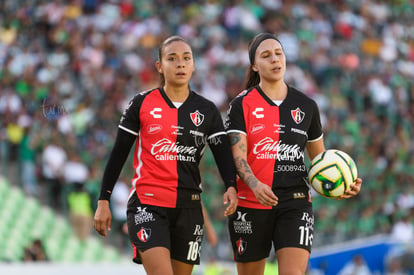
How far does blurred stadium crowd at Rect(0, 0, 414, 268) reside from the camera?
1655cm

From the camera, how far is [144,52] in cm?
2122

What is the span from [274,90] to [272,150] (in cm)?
55

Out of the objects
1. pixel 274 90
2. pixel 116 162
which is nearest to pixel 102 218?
pixel 116 162

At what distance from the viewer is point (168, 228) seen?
22.7 ft

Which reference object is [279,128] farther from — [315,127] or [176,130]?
→ [176,130]

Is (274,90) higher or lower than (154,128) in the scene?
higher

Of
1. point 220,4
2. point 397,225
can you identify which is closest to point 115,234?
point 397,225

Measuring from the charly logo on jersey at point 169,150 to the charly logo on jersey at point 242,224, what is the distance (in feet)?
2.20

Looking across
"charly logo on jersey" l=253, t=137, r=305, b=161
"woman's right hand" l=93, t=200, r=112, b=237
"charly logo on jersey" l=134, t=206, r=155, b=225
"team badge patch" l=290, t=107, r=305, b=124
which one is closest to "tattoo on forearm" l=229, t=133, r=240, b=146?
"charly logo on jersey" l=253, t=137, r=305, b=161

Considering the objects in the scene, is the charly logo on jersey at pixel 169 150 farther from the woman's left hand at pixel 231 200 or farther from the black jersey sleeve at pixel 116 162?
the woman's left hand at pixel 231 200

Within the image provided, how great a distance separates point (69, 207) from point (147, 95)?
9.56 meters

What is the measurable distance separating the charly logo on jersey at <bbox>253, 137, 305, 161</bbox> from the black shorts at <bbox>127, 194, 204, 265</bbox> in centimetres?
68

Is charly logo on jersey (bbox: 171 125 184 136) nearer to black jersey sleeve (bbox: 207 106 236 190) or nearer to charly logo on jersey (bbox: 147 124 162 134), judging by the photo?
charly logo on jersey (bbox: 147 124 162 134)

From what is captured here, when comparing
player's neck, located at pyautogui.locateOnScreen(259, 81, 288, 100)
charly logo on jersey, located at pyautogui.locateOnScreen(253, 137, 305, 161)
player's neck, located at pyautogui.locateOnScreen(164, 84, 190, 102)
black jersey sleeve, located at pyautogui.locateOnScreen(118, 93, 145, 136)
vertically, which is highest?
player's neck, located at pyautogui.locateOnScreen(259, 81, 288, 100)
